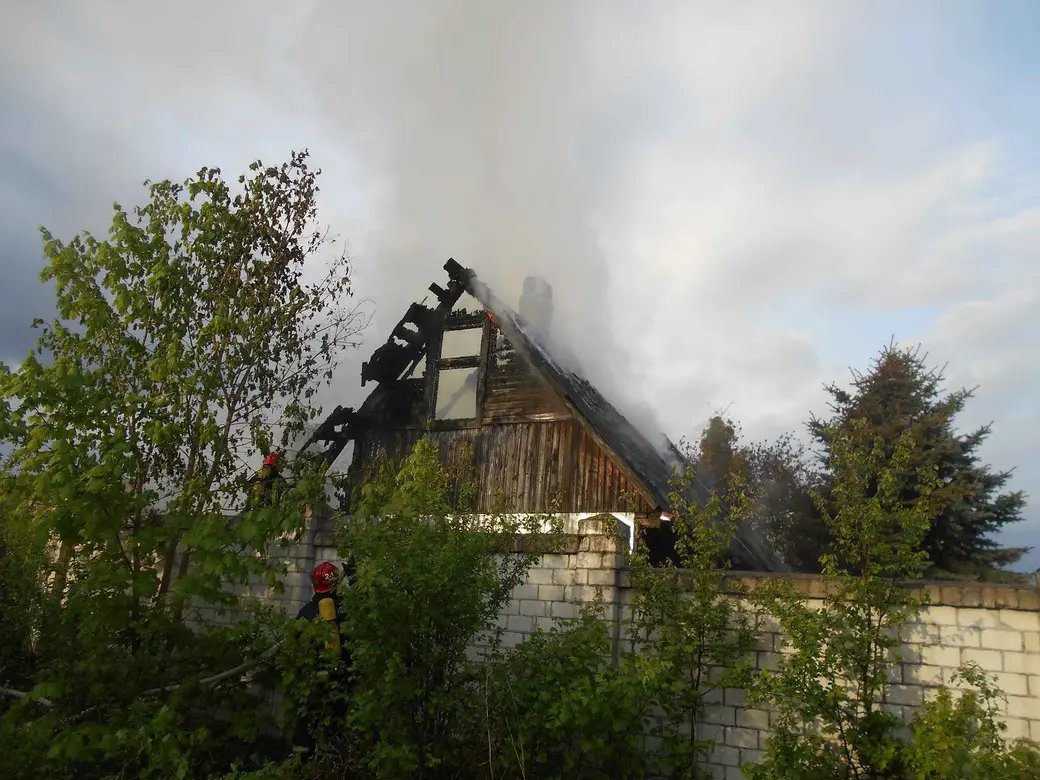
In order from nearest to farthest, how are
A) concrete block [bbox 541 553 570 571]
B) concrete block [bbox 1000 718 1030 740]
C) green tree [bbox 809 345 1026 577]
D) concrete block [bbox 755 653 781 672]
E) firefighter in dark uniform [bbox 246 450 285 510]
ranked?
concrete block [bbox 1000 718 1030 740], concrete block [bbox 755 653 781 672], concrete block [bbox 541 553 570 571], firefighter in dark uniform [bbox 246 450 285 510], green tree [bbox 809 345 1026 577]

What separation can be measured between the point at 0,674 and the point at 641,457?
919 cm

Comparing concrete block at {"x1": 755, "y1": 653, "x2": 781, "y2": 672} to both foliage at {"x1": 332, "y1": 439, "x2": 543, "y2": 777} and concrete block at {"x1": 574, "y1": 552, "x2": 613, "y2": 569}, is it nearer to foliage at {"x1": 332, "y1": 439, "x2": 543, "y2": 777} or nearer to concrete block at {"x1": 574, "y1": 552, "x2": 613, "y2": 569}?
Result: concrete block at {"x1": 574, "y1": 552, "x2": 613, "y2": 569}

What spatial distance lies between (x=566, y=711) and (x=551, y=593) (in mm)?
1673

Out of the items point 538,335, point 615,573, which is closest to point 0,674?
point 615,573

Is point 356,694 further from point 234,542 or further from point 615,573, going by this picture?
point 615,573

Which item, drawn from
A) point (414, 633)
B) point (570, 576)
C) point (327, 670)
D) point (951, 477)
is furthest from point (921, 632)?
point (951, 477)

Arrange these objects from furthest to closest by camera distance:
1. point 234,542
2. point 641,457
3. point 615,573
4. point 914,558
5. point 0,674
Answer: point 641,457 → point 0,674 → point 615,573 → point 234,542 → point 914,558

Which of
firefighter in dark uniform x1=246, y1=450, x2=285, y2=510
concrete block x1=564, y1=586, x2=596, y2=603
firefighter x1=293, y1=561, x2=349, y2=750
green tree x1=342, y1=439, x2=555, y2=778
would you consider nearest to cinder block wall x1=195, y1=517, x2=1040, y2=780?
concrete block x1=564, y1=586, x2=596, y2=603

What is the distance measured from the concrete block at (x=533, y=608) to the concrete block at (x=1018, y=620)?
336 cm

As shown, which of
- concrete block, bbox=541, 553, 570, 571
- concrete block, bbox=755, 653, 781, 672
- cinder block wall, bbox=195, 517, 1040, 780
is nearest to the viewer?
cinder block wall, bbox=195, 517, 1040, 780

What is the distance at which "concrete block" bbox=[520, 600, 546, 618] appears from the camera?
643cm

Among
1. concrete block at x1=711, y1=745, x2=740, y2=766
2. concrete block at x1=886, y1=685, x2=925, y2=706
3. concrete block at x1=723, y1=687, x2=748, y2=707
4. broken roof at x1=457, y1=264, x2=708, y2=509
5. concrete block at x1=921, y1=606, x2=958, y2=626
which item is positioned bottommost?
concrete block at x1=711, y1=745, x2=740, y2=766

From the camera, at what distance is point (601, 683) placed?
4953 millimetres

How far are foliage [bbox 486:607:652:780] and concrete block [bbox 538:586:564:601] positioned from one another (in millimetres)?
862
